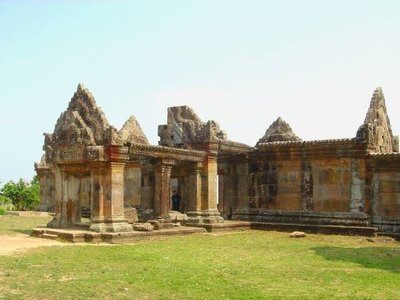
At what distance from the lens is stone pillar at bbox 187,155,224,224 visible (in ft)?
72.2

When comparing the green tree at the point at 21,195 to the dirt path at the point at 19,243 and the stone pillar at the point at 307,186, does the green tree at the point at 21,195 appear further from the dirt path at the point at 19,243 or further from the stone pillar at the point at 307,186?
the stone pillar at the point at 307,186

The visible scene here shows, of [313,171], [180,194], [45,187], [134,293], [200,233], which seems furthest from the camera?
[45,187]

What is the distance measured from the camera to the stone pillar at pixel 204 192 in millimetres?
22000

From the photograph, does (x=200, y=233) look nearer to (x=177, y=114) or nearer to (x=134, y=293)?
(x=177, y=114)

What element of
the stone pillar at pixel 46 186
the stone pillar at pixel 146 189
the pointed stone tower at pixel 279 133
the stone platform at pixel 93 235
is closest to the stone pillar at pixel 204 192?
the stone platform at pixel 93 235

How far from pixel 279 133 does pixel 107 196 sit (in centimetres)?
1055

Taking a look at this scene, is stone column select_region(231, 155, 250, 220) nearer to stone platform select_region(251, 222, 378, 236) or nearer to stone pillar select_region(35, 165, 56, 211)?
stone platform select_region(251, 222, 378, 236)

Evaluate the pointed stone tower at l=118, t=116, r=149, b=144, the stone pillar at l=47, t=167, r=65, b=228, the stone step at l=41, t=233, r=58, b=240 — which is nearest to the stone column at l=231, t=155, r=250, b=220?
the pointed stone tower at l=118, t=116, r=149, b=144

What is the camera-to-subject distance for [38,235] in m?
18.5

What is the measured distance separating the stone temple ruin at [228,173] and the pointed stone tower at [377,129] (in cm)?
4

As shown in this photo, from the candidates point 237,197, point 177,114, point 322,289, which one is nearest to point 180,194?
point 237,197

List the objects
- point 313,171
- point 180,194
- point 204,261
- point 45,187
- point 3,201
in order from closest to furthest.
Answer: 1. point 204,261
2. point 313,171
3. point 180,194
4. point 45,187
5. point 3,201

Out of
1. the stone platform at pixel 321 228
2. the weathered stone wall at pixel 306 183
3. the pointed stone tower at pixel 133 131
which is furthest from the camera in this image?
the pointed stone tower at pixel 133 131

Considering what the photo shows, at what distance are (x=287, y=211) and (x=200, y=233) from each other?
4589mm
